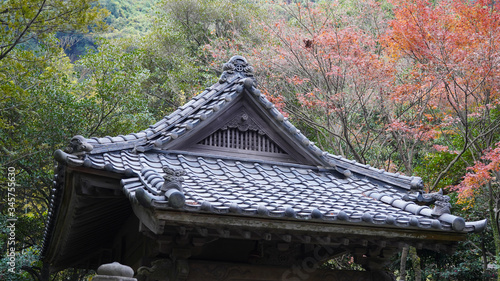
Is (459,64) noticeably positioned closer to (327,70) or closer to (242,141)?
(327,70)

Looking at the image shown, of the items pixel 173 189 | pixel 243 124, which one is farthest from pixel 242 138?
pixel 173 189

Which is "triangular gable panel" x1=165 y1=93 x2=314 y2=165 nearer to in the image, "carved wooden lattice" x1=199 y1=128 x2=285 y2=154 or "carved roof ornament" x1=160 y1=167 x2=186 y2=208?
"carved wooden lattice" x1=199 y1=128 x2=285 y2=154

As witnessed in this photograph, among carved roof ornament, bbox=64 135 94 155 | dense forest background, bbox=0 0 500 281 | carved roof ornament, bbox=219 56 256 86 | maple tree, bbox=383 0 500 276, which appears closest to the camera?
carved roof ornament, bbox=64 135 94 155

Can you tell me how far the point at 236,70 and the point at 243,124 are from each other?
1.00 m

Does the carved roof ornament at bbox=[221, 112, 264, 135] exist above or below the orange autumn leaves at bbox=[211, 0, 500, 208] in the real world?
below

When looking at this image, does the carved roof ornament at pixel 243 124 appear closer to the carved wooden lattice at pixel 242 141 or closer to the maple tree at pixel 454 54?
the carved wooden lattice at pixel 242 141

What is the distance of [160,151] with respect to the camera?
5.79 meters

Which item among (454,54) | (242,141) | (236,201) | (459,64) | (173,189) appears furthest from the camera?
(454,54)

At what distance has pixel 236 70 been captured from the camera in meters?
6.88

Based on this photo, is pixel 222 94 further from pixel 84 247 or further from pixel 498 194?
pixel 498 194

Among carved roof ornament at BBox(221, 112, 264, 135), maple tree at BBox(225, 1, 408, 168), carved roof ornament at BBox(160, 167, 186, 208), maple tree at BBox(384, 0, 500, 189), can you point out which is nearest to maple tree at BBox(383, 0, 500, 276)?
Result: maple tree at BBox(384, 0, 500, 189)

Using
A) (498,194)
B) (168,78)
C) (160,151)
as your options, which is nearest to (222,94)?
(160,151)

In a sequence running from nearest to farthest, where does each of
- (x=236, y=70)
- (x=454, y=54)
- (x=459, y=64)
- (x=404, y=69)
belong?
(x=236, y=70)
(x=459, y=64)
(x=454, y=54)
(x=404, y=69)

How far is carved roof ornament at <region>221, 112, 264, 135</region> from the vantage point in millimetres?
6254
